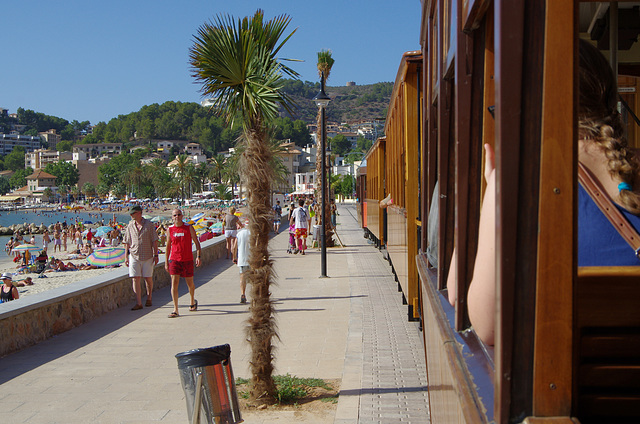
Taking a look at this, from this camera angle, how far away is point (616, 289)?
152 cm

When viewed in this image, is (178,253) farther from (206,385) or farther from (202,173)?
(202,173)

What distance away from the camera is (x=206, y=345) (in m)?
8.11

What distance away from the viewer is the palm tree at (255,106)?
19.3 feet

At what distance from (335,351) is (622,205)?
6.41m

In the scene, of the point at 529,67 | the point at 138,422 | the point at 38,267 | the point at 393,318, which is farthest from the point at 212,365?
the point at 38,267

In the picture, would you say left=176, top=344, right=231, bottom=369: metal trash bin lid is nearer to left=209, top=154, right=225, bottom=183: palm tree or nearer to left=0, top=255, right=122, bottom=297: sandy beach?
left=0, top=255, right=122, bottom=297: sandy beach

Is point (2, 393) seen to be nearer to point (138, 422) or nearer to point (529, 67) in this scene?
point (138, 422)

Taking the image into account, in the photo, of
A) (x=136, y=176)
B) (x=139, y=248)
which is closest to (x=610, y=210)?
(x=139, y=248)

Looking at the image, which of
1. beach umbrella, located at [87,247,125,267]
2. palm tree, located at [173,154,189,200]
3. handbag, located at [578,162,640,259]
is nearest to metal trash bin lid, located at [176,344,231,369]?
handbag, located at [578,162,640,259]

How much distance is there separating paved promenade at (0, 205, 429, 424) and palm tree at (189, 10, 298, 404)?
0.53 metres

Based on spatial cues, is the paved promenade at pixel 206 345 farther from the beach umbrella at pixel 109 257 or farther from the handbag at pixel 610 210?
the beach umbrella at pixel 109 257

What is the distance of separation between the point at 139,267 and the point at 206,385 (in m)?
6.85

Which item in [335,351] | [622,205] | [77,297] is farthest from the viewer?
[77,297]

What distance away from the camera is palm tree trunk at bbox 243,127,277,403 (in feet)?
19.3
